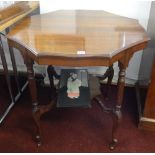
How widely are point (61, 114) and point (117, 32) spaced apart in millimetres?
688

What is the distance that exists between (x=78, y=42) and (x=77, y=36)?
2.7 inches

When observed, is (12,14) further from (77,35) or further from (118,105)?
(118,105)

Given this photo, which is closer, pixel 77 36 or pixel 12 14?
pixel 77 36

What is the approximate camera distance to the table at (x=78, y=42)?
840mm

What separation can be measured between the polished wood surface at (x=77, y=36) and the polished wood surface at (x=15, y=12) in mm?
62

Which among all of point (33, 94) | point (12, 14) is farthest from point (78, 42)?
point (12, 14)

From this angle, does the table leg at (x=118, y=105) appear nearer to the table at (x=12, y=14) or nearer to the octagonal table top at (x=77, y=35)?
the octagonal table top at (x=77, y=35)

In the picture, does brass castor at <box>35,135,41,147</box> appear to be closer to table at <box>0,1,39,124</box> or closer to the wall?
table at <box>0,1,39,124</box>

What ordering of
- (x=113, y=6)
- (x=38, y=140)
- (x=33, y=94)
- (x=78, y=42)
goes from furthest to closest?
(x=113, y=6) < (x=38, y=140) < (x=33, y=94) < (x=78, y=42)

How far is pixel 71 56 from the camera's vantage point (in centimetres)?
82

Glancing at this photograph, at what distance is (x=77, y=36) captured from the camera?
0.97 m

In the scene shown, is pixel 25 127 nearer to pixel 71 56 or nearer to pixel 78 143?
pixel 78 143

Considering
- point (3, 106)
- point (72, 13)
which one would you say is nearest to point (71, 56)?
point (72, 13)

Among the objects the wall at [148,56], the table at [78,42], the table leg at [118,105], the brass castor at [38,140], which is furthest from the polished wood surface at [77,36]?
the brass castor at [38,140]
